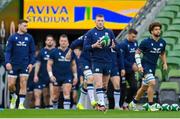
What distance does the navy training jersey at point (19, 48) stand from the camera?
21.0m

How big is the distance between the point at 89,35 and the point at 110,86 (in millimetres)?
3540

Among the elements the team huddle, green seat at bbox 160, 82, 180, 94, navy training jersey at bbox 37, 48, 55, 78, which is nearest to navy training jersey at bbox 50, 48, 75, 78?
the team huddle

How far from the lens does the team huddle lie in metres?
18.7

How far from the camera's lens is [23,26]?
21031 mm

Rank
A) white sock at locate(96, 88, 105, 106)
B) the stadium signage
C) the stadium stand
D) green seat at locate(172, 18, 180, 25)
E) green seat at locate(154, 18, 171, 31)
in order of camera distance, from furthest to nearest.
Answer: the stadium signage
green seat at locate(154, 18, 171, 31)
green seat at locate(172, 18, 180, 25)
the stadium stand
white sock at locate(96, 88, 105, 106)

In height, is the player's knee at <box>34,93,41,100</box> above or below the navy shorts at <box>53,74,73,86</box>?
below

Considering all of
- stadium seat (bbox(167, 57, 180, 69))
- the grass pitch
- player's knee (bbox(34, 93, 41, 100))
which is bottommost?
the grass pitch

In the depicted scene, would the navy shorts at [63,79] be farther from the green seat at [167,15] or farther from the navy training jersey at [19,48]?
the green seat at [167,15]

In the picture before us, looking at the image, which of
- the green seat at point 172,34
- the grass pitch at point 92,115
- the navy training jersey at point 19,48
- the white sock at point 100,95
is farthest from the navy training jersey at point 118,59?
the green seat at point 172,34

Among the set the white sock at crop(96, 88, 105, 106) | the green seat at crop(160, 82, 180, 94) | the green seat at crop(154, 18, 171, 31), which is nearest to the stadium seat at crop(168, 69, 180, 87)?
the green seat at crop(160, 82, 180, 94)

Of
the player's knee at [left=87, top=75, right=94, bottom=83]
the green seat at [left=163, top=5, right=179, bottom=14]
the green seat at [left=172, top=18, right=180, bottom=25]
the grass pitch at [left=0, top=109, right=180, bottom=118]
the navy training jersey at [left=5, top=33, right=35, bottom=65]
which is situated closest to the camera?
Result: the grass pitch at [left=0, top=109, right=180, bottom=118]

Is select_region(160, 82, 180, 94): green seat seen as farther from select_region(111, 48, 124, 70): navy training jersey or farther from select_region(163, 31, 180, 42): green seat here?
select_region(163, 31, 180, 42): green seat

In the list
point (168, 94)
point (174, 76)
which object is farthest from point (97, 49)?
point (174, 76)

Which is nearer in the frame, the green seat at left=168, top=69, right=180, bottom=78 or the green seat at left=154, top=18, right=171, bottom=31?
the green seat at left=168, top=69, right=180, bottom=78
